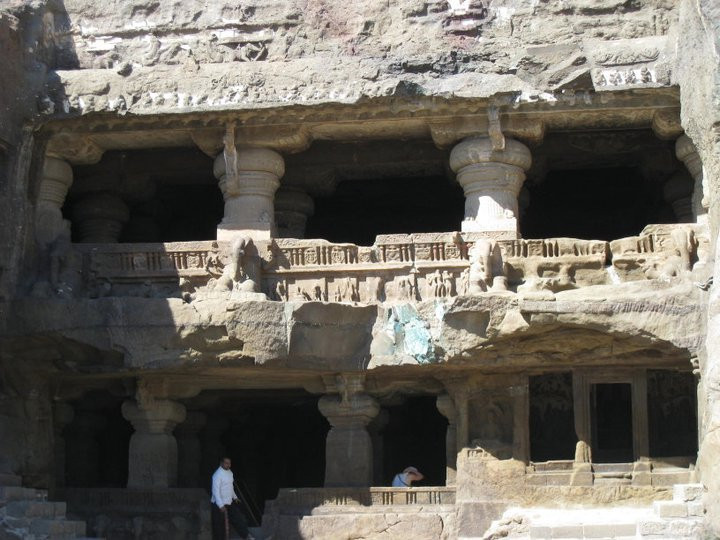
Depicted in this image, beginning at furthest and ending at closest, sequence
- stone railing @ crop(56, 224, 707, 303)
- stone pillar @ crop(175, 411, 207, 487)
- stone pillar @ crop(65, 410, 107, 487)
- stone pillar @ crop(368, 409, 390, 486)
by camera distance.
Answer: stone pillar @ crop(65, 410, 107, 487) < stone pillar @ crop(175, 411, 207, 487) < stone pillar @ crop(368, 409, 390, 486) < stone railing @ crop(56, 224, 707, 303)

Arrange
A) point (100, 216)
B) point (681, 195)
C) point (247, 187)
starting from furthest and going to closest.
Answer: point (100, 216) < point (681, 195) < point (247, 187)

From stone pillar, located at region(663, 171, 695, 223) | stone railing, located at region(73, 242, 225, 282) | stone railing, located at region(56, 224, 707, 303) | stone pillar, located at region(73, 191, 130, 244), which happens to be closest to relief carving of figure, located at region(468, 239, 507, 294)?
stone railing, located at region(56, 224, 707, 303)

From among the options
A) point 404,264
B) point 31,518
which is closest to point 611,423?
point 404,264

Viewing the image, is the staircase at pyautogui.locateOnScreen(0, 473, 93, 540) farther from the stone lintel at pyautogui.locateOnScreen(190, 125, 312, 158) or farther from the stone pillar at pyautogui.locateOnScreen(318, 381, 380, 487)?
the stone lintel at pyautogui.locateOnScreen(190, 125, 312, 158)

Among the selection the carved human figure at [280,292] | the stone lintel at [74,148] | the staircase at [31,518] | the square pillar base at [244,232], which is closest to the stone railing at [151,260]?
the square pillar base at [244,232]

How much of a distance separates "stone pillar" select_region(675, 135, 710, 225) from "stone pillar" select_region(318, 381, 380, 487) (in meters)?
4.18

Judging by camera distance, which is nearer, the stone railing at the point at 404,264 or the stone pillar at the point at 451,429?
the stone railing at the point at 404,264

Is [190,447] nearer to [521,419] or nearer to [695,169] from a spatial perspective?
[521,419]

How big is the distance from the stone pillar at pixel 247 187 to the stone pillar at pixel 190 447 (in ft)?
9.18

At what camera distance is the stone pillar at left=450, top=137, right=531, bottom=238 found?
48.3ft

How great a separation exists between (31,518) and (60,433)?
2764mm

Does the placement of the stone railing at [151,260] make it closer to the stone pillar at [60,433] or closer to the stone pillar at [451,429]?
the stone pillar at [60,433]

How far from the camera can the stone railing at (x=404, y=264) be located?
14.2 meters

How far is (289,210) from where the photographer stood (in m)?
17.0
